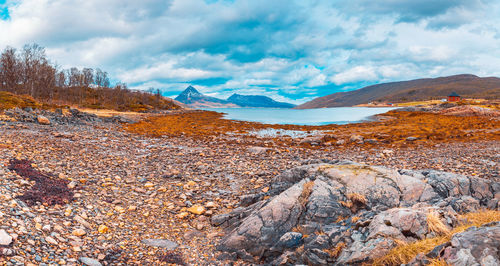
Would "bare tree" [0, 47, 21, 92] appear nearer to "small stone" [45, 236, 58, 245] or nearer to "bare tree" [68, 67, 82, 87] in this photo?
"bare tree" [68, 67, 82, 87]

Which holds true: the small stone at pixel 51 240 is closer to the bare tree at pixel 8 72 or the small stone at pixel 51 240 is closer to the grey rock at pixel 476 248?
the grey rock at pixel 476 248

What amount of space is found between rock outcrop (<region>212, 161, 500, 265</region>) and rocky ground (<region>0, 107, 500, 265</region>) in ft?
0.91

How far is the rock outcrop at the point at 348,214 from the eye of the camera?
7.11m

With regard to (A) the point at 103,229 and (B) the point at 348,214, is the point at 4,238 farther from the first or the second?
(B) the point at 348,214

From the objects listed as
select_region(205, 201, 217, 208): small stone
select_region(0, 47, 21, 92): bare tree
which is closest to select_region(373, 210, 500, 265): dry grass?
select_region(205, 201, 217, 208): small stone

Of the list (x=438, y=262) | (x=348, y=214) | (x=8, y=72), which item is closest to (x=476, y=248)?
(x=438, y=262)

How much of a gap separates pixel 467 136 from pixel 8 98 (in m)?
78.4

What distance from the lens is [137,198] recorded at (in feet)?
42.2

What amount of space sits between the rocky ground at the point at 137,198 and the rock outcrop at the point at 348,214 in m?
0.28

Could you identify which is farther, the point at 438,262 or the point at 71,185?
the point at 71,185

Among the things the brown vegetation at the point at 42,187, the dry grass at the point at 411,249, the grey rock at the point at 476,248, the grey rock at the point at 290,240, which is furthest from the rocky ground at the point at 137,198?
the grey rock at the point at 476,248

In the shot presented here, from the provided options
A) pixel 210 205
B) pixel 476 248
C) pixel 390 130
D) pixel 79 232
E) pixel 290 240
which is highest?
pixel 390 130

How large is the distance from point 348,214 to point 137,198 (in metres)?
9.90

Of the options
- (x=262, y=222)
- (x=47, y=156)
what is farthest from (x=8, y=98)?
(x=262, y=222)
